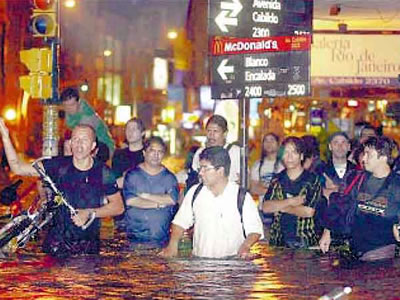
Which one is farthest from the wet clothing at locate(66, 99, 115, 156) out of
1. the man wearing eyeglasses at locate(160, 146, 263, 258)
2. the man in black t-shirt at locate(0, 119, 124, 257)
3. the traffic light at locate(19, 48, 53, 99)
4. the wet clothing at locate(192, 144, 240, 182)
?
the man wearing eyeglasses at locate(160, 146, 263, 258)

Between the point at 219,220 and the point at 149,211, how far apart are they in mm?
2172

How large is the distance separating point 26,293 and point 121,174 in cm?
514

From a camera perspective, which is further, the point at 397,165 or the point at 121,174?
the point at 121,174

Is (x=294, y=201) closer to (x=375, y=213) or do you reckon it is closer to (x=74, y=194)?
(x=375, y=213)

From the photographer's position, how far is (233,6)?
46.8 ft

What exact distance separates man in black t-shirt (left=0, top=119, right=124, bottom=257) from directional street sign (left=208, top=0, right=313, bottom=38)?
435 cm

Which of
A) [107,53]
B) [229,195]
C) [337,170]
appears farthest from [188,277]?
[107,53]

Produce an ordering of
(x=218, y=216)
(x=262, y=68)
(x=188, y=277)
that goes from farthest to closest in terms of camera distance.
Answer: (x=262, y=68) → (x=218, y=216) → (x=188, y=277)

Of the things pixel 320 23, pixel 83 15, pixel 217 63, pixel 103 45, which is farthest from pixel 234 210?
pixel 103 45

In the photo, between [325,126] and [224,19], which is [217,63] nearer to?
[224,19]

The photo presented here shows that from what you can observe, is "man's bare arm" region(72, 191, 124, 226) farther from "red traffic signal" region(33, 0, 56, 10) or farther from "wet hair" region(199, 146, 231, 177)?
"red traffic signal" region(33, 0, 56, 10)

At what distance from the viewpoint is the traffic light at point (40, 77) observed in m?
14.6

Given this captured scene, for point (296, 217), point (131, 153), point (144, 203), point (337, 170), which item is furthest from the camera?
point (131, 153)

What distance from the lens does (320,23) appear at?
2055 centimetres
